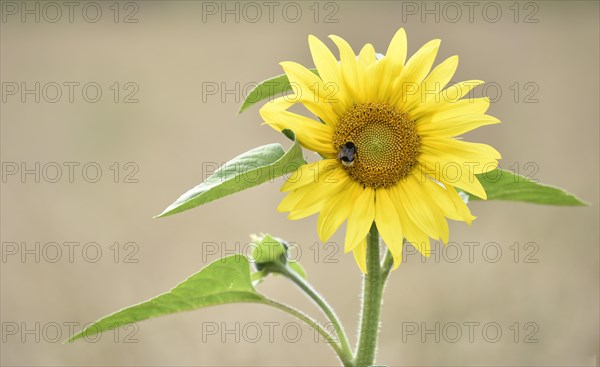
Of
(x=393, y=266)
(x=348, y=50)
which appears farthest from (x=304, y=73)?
(x=393, y=266)

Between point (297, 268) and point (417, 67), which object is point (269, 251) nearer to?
point (297, 268)

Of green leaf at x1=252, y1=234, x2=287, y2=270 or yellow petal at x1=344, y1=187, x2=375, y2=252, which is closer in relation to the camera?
yellow petal at x1=344, y1=187, x2=375, y2=252

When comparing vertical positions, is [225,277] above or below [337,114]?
below

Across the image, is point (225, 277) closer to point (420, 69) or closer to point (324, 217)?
point (324, 217)

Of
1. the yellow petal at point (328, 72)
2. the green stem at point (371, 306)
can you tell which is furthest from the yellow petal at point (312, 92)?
the green stem at point (371, 306)

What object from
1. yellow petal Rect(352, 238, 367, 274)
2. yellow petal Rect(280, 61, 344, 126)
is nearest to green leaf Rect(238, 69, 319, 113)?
yellow petal Rect(280, 61, 344, 126)

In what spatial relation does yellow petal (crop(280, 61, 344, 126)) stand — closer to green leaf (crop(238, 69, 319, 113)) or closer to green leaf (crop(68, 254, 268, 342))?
green leaf (crop(238, 69, 319, 113))
